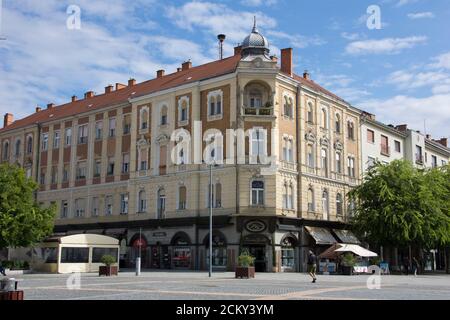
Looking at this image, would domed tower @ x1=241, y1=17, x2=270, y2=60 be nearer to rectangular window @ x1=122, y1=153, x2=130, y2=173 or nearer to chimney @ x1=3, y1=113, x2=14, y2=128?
rectangular window @ x1=122, y1=153, x2=130, y2=173

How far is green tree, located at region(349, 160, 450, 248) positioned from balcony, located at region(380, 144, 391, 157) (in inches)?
430

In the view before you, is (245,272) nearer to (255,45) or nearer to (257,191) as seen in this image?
(257,191)

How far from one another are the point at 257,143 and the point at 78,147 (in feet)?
67.5

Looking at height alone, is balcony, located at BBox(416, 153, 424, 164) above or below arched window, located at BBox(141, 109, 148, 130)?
below

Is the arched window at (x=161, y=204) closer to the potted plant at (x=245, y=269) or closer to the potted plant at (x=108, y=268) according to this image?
the potted plant at (x=108, y=268)

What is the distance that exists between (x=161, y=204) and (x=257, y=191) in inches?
352

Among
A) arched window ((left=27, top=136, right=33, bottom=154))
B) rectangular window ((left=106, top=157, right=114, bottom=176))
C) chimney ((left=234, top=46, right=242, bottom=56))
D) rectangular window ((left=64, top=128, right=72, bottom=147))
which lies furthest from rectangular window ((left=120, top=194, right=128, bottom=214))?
chimney ((left=234, top=46, right=242, bottom=56))

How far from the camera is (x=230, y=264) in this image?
139ft

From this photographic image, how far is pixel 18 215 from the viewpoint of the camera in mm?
41688

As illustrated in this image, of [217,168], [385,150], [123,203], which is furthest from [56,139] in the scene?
[385,150]

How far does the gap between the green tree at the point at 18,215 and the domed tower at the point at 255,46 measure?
19324 mm

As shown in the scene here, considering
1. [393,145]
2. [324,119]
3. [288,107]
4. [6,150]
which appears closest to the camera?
[288,107]

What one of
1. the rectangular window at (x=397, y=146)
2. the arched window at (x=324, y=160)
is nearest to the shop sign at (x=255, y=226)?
the arched window at (x=324, y=160)

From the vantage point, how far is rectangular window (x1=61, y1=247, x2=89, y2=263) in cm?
3947
